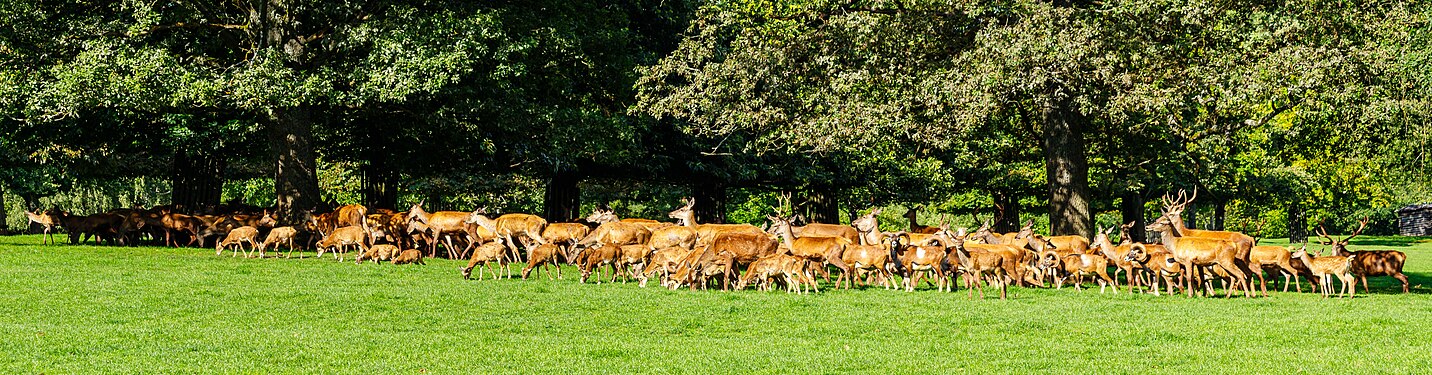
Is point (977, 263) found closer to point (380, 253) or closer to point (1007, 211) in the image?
point (380, 253)

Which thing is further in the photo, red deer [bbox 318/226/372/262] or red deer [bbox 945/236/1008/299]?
red deer [bbox 318/226/372/262]

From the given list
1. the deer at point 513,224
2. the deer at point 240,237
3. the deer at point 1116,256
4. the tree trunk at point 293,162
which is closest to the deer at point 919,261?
the deer at point 1116,256

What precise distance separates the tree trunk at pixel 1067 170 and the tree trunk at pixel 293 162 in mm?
14986

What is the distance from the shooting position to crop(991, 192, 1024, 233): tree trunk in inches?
1738

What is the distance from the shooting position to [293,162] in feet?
94.5

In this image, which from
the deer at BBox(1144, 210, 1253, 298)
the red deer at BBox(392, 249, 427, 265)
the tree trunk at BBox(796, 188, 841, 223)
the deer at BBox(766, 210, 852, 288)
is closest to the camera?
the deer at BBox(1144, 210, 1253, 298)

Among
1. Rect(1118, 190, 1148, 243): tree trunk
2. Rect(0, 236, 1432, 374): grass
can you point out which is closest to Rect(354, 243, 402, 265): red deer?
Rect(0, 236, 1432, 374): grass

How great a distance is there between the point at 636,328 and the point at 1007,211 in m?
33.6

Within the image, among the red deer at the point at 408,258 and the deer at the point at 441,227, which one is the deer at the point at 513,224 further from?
the red deer at the point at 408,258

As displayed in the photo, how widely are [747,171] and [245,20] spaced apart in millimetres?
12992

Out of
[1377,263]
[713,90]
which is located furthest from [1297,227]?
[713,90]

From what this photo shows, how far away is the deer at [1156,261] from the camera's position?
1836 centimetres

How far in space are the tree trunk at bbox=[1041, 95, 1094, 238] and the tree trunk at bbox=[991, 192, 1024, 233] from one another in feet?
65.6

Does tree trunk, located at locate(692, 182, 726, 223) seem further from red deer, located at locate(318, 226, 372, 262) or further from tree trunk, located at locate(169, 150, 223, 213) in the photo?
red deer, located at locate(318, 226, 372, 262)
